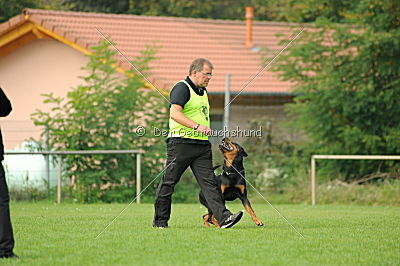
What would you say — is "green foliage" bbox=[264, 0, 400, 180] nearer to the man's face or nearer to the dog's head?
the dog's head

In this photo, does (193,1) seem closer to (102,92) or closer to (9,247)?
(102,92)

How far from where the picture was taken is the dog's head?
944 cm

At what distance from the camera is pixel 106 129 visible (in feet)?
53.8

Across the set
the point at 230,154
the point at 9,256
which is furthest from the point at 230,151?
the point at 9,256

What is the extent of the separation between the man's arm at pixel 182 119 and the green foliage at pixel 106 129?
748 centimetres

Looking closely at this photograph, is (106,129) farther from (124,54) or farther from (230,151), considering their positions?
(230,151)

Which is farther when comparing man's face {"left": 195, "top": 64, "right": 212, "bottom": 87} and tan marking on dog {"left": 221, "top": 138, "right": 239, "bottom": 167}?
tan marking on dog {"left": 221, "top": 138, "right": 239, "bottom": 167}

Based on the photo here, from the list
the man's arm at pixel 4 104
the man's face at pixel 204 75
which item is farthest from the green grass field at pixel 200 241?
the man's face at pixel 204 75

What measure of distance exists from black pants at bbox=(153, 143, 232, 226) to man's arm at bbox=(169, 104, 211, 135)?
47cm

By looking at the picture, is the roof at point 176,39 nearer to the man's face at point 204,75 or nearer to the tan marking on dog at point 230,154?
the tan marking on dog at point 230,154

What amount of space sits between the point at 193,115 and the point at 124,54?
41.8 feet

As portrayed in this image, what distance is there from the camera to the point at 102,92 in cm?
1655

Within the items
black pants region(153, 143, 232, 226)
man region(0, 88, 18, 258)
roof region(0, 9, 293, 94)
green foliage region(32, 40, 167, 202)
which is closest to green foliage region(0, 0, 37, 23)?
roof region(0, 9, 293, 94)

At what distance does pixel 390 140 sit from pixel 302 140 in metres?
2.13
